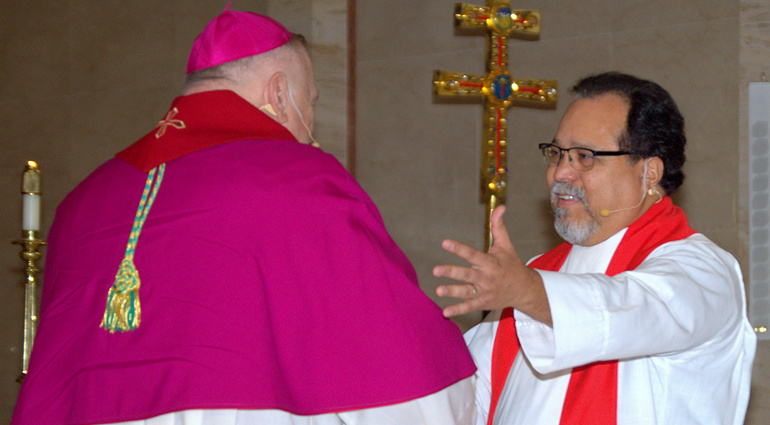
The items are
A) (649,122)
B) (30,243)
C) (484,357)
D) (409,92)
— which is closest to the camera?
(649,122)

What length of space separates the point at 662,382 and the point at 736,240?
A: 248 centimetres

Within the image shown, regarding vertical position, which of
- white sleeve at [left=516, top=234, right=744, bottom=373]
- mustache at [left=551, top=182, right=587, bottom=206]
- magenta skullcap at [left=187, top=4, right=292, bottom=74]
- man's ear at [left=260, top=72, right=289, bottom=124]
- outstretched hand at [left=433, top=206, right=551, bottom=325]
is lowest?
white sleeve at [left=516, top=234, right=744, bottom=373]

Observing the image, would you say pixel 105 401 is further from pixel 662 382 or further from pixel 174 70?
pixel 174 70

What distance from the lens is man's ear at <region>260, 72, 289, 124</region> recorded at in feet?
8.68

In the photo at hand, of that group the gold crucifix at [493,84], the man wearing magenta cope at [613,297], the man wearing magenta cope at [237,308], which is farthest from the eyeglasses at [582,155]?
the gold crucifix at [493,84]

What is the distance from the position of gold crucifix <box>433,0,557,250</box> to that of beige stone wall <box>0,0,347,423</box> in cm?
232

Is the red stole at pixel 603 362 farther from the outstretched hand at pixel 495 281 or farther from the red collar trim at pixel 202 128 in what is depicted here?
the red collar trim at pixel 202 128

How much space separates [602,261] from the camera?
2994 mm

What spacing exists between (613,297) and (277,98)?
1.21 m

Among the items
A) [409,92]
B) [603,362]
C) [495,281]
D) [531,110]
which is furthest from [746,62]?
[495,281]

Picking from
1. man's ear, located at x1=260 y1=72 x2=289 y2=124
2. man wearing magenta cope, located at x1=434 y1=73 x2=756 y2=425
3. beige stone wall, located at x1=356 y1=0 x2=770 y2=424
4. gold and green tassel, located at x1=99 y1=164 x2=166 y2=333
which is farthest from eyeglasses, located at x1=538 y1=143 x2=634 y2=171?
beige stone wall, located at x1=356 y1=0 x2=770 y2=424

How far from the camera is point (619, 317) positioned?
212 centimetres

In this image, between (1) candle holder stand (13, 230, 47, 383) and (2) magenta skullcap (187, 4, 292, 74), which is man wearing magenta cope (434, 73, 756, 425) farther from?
(1) candle holder stand (13, 230, 47, 383)

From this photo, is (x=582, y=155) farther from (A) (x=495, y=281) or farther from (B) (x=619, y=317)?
(A) (x=495, y=281)
